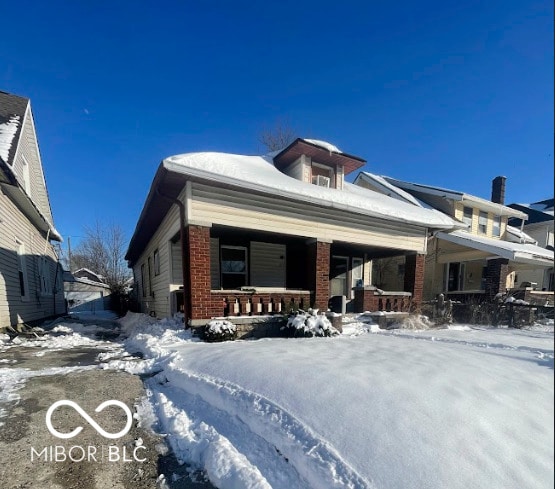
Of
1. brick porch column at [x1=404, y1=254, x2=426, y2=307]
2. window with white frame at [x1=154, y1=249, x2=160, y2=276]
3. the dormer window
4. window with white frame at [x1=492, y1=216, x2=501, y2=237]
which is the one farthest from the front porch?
window with white frame at [x1=492, y1=216, x2=501, y2=237]

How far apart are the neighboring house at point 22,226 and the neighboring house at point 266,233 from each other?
11.2ft

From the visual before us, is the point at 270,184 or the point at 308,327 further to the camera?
the point at 270,184

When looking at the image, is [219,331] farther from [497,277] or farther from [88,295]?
[88,295]

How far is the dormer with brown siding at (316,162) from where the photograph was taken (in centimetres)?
894

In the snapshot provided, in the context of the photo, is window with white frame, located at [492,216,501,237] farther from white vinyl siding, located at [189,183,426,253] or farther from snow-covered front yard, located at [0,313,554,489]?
snow-covered front yard, located at [0,313,554,489]

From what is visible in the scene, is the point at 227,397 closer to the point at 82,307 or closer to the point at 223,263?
the point at 223,263

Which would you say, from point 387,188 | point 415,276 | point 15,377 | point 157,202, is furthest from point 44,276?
point 387,188

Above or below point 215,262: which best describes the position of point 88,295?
below

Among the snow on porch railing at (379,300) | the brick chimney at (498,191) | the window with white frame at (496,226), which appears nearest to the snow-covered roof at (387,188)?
the window with white frame at (496,226)

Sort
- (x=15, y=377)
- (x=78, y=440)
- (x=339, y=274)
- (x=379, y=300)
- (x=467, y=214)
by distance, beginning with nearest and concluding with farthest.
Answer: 1. (x=78, y=440)
2. (x=15, y=377)
3. (x=379, y=300)
4. (x=339, y=274)
5. (x=467, y=214)

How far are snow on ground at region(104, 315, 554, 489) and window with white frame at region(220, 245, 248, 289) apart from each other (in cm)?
557

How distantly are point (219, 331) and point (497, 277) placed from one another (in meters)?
4.79

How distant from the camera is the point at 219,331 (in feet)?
19.1

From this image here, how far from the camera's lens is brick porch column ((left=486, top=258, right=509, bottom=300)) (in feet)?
7.44
